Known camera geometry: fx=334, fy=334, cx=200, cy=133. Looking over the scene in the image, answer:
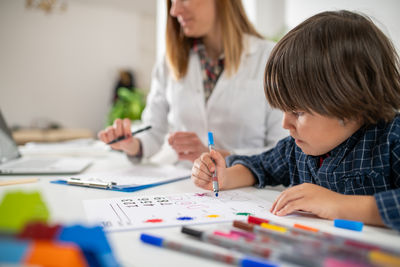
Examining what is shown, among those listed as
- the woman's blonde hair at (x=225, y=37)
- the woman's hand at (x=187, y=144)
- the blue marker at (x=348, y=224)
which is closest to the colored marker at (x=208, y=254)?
the blue marker at (x=348, y=224)

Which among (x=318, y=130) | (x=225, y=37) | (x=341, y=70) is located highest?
(x=225, y=37)

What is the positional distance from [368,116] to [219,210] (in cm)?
34

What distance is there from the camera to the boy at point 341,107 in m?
0.59

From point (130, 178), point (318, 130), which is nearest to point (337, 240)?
point (318, 130)

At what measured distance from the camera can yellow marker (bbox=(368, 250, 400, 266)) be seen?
1.12 feet

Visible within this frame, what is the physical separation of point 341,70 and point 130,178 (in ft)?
1.96

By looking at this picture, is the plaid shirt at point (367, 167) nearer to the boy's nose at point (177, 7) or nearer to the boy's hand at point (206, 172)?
the boy's hand at point (206, 172)

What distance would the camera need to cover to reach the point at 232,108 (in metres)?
1.25

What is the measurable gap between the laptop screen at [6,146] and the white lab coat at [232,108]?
1.48 ft

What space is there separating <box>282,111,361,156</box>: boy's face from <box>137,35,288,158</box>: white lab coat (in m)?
0.52

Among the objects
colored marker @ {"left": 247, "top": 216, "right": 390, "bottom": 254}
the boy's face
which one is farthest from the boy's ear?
colored marker @ {"left": 247, "top": 216, "right": 390, "bottom": 254}

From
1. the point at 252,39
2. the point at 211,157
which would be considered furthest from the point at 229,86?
the point at 211,157

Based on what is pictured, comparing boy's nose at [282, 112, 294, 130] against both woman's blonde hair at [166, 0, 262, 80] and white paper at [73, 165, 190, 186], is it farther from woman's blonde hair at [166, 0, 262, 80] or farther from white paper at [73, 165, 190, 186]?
woman's blonde hair at [166, 0, 262, 80]

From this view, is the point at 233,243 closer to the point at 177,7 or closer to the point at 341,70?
the point at 341,70
